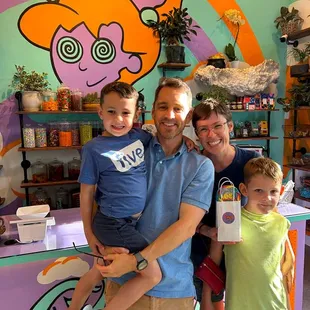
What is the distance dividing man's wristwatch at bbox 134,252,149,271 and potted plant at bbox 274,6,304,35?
13.5ft

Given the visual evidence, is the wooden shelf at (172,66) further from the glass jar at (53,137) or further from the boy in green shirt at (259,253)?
the boy in green shirt at (259,253)

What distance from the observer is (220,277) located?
60.8 inches

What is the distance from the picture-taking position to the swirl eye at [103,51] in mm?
3828

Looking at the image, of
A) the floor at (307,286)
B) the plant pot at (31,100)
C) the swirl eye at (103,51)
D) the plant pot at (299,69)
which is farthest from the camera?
the plant pot at (299,69)

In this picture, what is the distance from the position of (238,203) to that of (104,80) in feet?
9.43

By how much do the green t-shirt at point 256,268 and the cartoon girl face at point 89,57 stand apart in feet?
9.32

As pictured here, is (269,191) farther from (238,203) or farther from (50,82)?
(50,82)

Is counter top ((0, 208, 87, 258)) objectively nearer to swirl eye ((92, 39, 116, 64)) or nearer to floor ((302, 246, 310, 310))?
floor ((302, 246, 310, 310))

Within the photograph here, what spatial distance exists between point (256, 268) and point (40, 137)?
2.72m

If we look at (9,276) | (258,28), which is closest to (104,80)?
(258,28)

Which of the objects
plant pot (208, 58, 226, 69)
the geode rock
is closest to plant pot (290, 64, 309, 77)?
the geode rock

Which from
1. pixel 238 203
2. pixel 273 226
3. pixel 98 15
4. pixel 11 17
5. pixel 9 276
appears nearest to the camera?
pixel 238 203

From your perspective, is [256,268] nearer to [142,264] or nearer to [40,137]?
[142,264]

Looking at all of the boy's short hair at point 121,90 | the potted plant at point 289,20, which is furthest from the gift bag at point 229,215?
the potted plant at point 289,20
